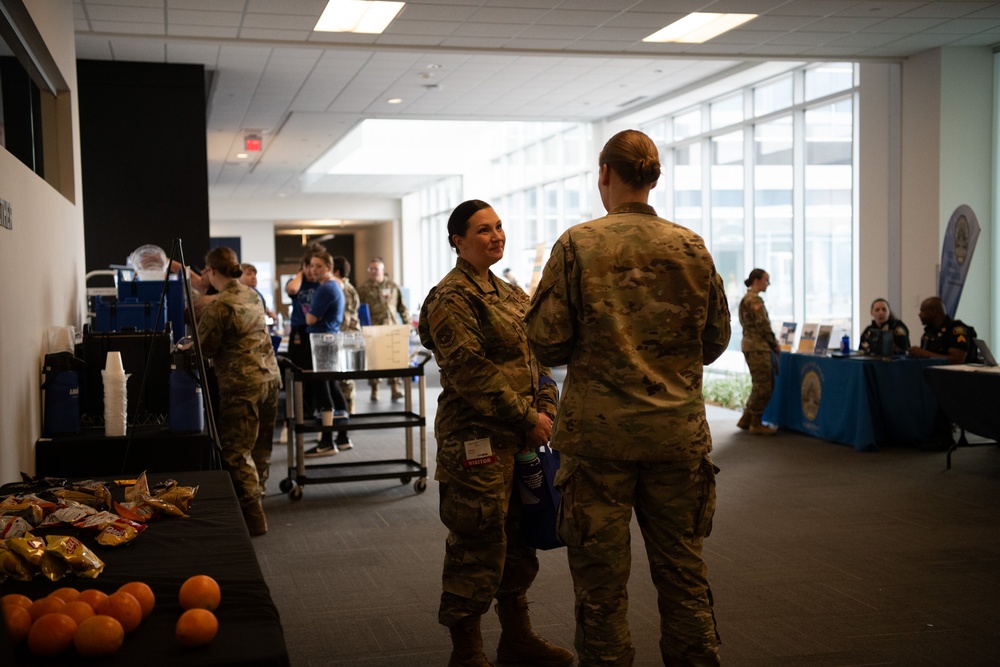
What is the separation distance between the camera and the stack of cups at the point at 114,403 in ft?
12.8

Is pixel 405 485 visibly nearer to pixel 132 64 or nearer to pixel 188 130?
pixel 188 130

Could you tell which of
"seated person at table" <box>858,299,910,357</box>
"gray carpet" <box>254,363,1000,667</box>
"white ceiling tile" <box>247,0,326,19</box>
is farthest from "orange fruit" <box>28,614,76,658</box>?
"seated person at table" <box>858,299,910,357</box>

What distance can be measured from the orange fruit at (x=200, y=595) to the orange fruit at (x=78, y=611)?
17cm

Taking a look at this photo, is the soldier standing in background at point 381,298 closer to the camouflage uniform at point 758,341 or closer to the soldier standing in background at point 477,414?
the camouflage uniform at point 758,341

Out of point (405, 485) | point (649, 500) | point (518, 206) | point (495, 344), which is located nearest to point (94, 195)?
point (405, 485)

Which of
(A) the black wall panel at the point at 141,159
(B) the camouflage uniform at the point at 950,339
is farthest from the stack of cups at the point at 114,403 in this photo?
(B) the camouflage uniform at the point at 950,339

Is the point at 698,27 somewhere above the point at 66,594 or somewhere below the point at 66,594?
above

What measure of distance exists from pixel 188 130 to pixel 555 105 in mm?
4972

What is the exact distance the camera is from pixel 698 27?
781 centimetres

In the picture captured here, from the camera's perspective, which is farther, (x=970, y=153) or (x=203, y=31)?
(x=970, y=153)

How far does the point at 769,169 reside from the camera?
36.1ft

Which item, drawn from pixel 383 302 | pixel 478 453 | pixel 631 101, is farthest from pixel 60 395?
pixel 631 101

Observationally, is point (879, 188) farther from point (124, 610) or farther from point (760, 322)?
point (124, 610)

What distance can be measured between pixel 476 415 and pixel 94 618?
1.33m
